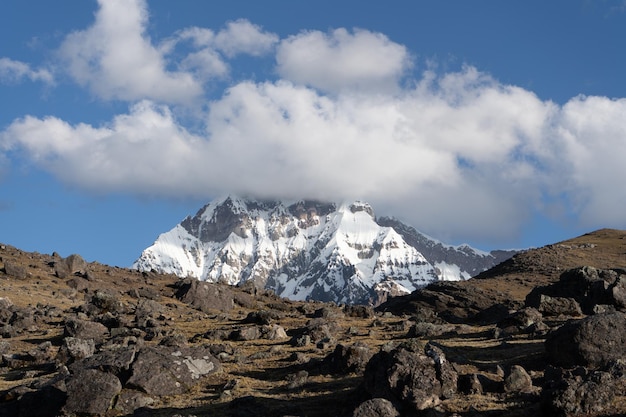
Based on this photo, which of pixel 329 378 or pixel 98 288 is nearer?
pixel 329 378

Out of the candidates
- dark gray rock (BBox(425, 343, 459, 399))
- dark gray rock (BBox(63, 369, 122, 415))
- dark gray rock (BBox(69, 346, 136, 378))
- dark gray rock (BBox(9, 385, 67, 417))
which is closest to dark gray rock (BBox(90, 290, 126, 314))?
dark gray rock (BBox(69, 346, 136, 378))

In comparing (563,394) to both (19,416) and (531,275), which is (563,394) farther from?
(531,275)

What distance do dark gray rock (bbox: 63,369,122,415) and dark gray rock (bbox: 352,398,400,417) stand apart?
1221cm

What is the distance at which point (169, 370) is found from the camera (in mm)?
33031

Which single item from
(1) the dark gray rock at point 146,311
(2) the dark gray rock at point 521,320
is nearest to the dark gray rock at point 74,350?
(1) the dark gray rock at point 146,311

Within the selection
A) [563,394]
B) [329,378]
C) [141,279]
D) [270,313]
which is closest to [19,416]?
[329,378]

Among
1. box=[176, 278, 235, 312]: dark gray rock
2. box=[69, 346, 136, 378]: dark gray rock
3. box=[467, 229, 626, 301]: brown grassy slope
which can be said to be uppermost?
box=[467, 229, 626, 301]: brown grassy slope

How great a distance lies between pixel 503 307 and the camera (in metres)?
64.3

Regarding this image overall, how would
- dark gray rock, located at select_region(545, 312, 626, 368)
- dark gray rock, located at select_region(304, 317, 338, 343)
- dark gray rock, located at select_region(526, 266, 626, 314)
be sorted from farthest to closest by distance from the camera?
dark gray rock, located at select_region(526, 266, 626, 314)
dark gray rock, located at select_region(304, 317, 338, 343)
dark gray rock, located at select_region(545, 312, 626, 368)

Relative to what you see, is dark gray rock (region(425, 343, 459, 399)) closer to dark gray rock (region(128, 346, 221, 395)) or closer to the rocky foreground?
the rocky foreground

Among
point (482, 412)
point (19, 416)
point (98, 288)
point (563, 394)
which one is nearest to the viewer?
point (563, 394)

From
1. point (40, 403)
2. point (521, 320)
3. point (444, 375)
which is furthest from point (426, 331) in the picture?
point (40, 403)

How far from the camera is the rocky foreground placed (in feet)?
84.9

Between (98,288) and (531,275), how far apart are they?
75638mm
